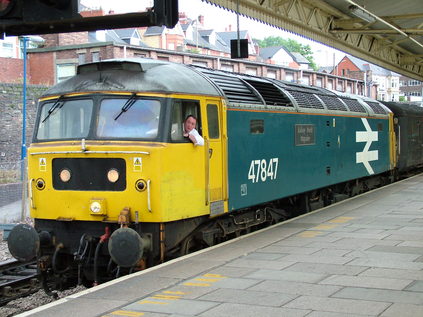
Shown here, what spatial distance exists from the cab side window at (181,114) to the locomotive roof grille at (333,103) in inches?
246

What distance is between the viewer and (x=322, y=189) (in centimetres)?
1491

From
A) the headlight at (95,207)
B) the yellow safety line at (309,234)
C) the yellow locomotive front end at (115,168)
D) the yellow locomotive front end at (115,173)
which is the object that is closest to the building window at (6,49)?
the yellow locomotive front end at (115,173)

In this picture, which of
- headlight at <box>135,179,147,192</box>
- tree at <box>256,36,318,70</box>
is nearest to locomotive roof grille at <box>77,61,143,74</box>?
headlight at <box>135,179,147,192</box>

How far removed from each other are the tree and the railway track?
11530cm

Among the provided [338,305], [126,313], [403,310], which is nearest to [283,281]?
[338,305]

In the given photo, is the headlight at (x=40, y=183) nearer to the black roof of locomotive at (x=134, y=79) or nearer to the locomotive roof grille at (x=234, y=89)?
the black roof of locomotive at (x=134, y=79)

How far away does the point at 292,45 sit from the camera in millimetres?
141625

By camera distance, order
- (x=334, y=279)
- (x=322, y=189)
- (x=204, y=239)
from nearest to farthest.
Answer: (x=334, y=279), (x=204, y=239), (x=322, y=189)

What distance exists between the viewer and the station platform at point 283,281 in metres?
6.09

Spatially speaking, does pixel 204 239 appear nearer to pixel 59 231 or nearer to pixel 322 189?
pixel 59 231

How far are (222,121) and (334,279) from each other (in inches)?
132

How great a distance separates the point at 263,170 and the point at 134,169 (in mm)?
3438

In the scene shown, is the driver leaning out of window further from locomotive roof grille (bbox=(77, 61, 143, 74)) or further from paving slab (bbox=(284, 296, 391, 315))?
paving slab (bbox=(284, 296, 391, 315))

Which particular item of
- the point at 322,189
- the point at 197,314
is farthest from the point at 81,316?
the point at 322,189
